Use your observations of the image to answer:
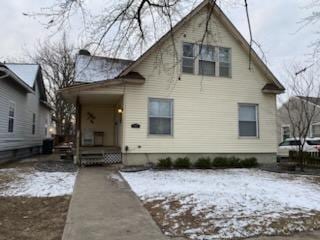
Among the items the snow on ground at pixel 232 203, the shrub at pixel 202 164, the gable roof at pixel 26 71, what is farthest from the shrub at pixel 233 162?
the gable roof at pixel 26 71

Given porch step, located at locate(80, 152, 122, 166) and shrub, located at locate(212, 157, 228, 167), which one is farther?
shrub, located at locate(212, 157, 228, 167)

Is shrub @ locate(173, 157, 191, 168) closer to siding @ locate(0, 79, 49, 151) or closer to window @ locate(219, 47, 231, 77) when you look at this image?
window @ locate(219, 47, 231, 77)

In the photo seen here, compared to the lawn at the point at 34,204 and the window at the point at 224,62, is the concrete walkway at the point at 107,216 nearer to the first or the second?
the lawn at the point at 34,204

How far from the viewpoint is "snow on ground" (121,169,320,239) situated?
5.29 m

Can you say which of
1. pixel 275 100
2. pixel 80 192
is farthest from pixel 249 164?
pixel 80 192

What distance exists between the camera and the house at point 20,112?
14.3 meters

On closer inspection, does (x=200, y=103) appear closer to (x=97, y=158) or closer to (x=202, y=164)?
(x=202, y=164)

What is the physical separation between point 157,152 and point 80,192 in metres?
5.81

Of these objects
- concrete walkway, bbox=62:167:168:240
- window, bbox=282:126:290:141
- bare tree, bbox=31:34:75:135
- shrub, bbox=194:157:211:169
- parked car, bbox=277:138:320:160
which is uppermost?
bare tree, bbox=31:34:75:135

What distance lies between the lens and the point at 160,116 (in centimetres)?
1353

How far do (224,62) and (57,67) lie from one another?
68.5ft

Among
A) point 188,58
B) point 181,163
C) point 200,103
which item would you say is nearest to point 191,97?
point 200,103

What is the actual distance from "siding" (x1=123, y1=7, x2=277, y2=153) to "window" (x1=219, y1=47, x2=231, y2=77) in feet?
0.77

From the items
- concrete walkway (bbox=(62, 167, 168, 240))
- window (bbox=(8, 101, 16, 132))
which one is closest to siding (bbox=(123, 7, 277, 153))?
concrete walkway (bbox=(62, 167, 168, 240))
